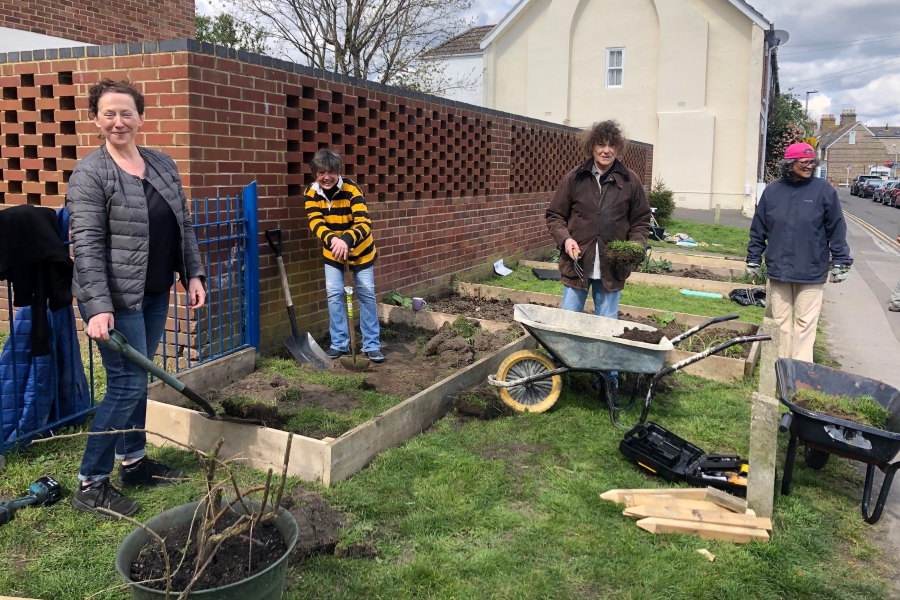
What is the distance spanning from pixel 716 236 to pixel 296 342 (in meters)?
16.2

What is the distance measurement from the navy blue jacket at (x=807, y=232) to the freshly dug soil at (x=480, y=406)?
101 inches

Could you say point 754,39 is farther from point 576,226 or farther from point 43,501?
point 43,501

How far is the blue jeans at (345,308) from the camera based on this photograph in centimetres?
598

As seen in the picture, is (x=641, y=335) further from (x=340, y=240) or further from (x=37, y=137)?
(x=37, y=137)

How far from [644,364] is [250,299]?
328cm

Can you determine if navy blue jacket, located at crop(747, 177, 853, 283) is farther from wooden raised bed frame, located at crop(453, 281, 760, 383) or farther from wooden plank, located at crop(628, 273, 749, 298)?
wooden plank, located at crop(628, 273, 749, 298)

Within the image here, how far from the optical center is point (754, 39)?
84.3 feet

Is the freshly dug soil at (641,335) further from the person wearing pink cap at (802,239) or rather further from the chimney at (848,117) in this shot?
the chimney at (848,117)

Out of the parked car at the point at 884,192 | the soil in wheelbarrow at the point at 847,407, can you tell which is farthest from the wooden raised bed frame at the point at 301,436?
the parked car at the point at 884,192

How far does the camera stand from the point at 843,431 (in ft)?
12.0

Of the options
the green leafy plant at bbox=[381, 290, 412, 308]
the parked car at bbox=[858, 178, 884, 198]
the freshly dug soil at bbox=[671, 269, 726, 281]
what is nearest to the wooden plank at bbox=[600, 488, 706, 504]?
the green leafy plant at bbox=[381, 290, 412, 308]

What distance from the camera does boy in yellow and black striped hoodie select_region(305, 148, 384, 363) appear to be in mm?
5707

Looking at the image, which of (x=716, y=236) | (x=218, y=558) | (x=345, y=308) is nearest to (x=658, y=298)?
(x=345, y=308)

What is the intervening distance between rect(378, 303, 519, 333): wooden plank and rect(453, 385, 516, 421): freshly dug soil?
1968 millimetres
